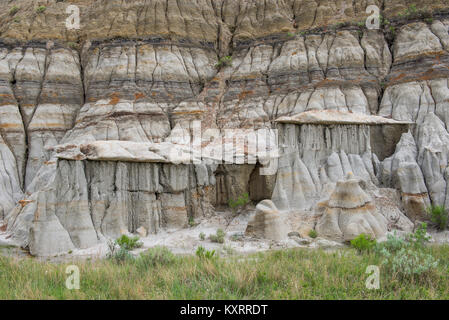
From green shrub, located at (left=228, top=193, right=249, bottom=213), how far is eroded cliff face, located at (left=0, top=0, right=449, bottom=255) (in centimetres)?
33

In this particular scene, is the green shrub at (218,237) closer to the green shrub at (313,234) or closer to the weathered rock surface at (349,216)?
the green shrub at (313,234)

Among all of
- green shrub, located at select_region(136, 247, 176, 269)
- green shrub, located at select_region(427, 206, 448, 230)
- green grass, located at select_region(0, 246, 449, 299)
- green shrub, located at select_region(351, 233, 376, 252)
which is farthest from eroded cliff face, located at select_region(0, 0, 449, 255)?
green grass, located at select_region(0, 246, 449, 299)

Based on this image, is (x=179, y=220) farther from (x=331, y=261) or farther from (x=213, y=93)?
(x=213, y=93)

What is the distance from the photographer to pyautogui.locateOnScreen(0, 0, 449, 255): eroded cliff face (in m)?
13.5

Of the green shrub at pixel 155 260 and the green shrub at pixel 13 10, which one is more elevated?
the green shrub at pixel 13 10

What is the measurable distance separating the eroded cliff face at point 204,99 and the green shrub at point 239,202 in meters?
0.33

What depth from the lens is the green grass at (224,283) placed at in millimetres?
5043

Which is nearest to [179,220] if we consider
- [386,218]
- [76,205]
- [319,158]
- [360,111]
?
[76,205]

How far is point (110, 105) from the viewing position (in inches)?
824

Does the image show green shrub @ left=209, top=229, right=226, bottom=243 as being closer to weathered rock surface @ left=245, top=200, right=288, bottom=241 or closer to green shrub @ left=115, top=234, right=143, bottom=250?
weathered rock surface @ left=245, top=200, right=288, bottom=241

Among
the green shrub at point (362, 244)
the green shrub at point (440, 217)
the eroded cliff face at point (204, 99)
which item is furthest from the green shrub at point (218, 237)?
the green shrub at point (440, 217)

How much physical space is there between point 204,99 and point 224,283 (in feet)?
58.8

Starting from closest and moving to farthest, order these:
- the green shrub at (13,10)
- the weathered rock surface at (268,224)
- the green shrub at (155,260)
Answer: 1. the green shrub at (155,260)
2. the weathered rock surface at (268,224)
3. the green shrub at (13,10)
